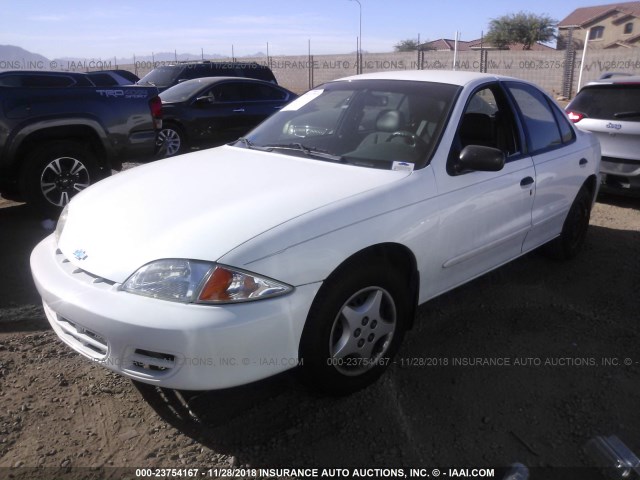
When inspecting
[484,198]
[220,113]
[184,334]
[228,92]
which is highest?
[228,92]

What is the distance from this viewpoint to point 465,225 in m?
3.21

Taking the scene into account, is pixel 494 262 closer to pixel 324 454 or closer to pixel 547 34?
pixel 324 454

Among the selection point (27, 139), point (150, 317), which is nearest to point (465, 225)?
point (150, 317)

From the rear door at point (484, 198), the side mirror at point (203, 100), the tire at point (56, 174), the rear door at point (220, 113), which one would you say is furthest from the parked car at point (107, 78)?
the rear door at point (484, 198)

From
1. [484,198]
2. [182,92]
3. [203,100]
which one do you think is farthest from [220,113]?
[484,198]

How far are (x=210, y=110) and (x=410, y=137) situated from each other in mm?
7182

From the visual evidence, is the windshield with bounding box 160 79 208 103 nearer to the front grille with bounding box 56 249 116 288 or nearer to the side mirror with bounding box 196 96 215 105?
the side mirror with bounding box 196 96 215 105

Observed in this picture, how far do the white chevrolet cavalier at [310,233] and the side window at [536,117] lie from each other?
0.9 inches

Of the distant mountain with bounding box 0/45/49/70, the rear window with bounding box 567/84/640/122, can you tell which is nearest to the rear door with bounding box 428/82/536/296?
the rear window with bounding box 567/84/640/122

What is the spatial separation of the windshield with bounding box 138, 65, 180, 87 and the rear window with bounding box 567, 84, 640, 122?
9.73 m

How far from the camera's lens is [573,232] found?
467cm

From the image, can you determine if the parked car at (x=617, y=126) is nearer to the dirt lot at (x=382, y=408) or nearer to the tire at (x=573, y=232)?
the tire at (x=573, y=232)

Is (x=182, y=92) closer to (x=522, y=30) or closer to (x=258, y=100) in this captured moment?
(x=258, y=100)

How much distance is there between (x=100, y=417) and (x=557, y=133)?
3788 millimetres
